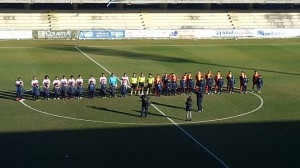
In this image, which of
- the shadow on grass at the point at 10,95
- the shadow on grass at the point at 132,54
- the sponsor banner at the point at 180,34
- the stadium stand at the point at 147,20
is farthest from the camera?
the stadium stand at the point at 147,20

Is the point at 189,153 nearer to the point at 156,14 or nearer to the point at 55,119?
the point at 55,119

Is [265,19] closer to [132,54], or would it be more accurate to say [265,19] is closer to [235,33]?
[235,33]

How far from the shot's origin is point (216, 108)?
32531 millimetres

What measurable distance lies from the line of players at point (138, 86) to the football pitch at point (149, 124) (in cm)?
64

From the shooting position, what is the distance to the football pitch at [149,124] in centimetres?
2378

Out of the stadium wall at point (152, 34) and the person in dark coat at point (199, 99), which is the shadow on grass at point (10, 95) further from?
the stadium wall at point (152, 34)

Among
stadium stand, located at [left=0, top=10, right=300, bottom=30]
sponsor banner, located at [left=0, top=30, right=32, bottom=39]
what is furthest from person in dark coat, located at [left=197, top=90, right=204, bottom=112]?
stadium stand, located at [left=0, top=10, right=300, bottom=30]

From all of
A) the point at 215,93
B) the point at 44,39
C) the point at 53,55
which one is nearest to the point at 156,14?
the point at 44,39

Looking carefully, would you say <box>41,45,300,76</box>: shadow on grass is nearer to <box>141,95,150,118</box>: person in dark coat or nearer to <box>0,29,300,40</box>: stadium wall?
<box>0,29,300,40</box>: stadium wall

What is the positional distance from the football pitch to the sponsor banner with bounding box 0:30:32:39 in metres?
11.6

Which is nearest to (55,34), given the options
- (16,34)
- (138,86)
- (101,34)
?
(16,34)

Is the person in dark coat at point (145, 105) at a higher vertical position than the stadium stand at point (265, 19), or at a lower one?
lower

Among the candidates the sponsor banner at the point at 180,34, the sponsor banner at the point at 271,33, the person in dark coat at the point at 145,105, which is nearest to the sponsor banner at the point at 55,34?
the sponsor banner at the point at 180,34

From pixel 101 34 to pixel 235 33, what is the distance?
51.7ft
